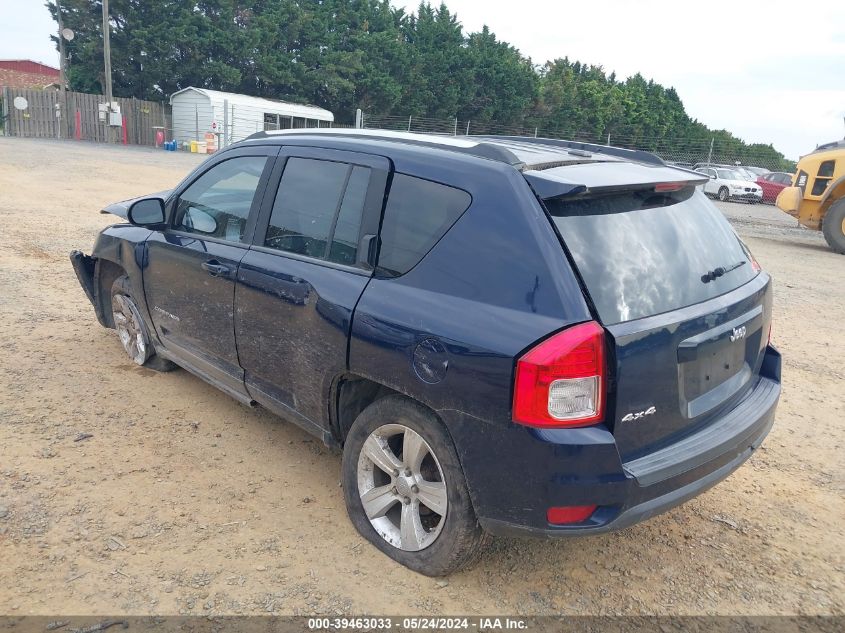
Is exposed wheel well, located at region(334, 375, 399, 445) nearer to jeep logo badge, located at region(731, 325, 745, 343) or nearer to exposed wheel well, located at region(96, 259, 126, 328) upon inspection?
jeep logo badge, located at region(731, 325, 745, 343)

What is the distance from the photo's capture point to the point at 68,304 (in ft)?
20.8

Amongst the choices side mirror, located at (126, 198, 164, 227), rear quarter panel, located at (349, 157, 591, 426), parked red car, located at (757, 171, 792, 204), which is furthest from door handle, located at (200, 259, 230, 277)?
parked red car, located at (757, 171, 792, 204)

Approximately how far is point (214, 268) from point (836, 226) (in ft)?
42.1

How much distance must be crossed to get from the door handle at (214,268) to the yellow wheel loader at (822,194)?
505 inches

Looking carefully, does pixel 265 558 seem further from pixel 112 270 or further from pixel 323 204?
pixel 112 270

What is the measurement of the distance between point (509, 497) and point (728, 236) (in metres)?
1.75

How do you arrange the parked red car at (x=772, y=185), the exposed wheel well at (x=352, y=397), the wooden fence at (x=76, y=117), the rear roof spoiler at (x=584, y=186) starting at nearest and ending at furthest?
the rear roof spoiler at (x=584, y=186)
the exposed wheel well at (x=352, y=397)
the parked red car at (x=772, y=185)
the wooden fence at (x=76, y=117)

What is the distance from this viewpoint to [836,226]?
12719 mm

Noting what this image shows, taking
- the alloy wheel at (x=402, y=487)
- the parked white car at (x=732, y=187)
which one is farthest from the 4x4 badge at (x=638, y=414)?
the parked white car at (x=732, y=187)

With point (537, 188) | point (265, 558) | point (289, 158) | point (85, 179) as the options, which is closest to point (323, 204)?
point (289, 158)

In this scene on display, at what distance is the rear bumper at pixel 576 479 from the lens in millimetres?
2340

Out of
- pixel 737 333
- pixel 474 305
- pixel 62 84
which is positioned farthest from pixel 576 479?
pixel 62 84

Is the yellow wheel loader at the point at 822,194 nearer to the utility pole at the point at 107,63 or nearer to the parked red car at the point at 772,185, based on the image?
the parked red car at the point at 772,185

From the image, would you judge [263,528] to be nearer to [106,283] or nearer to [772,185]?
[106,283]
